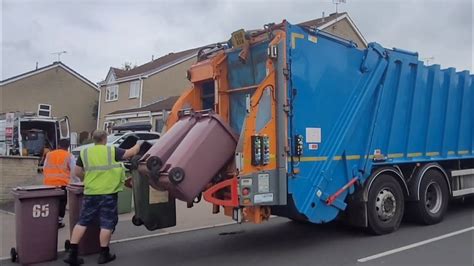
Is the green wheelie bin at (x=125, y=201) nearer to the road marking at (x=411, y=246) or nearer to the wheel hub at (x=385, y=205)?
the wheel hub at (x=385, y=205)

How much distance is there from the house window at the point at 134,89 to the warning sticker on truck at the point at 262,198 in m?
28.3

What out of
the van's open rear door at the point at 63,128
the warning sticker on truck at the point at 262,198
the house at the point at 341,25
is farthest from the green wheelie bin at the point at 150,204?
the house at the point at 341,25

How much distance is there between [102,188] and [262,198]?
6.66 feet

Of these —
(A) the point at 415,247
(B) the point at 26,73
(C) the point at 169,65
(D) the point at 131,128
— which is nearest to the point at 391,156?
(A) the point at 415,247

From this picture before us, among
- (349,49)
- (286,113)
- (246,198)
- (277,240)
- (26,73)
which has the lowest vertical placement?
(277,240)

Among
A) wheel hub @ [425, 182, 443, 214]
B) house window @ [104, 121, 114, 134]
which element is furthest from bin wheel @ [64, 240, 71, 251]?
house window @ [104, 121, 114, 134]

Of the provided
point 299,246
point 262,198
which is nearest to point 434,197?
point 299,246

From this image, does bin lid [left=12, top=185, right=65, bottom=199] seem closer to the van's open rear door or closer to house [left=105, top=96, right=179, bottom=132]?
the van's open rear door

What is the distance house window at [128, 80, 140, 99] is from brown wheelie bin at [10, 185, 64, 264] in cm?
2759

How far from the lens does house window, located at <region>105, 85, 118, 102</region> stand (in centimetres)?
3597

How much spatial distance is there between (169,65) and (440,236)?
1120 inches

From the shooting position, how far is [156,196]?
6.43 meters

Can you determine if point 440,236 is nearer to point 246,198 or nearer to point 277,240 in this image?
point 277,240

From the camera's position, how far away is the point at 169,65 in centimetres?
3394
